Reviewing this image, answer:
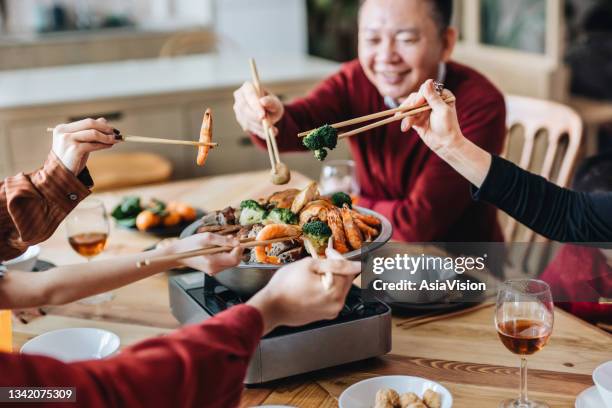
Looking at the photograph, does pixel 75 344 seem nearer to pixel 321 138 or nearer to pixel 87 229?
pixel 87 229

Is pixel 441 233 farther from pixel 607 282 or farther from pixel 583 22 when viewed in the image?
pixel 583 22

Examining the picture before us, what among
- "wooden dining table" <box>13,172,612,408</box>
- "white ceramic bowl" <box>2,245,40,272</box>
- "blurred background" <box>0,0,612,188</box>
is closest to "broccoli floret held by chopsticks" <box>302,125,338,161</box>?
"wooden dining table" <box>13,172,612,408</box>

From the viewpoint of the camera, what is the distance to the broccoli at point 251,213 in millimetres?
1484

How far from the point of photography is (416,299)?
154 centimetres

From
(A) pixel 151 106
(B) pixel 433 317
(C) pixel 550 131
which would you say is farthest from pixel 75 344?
(A) pixel 151 106

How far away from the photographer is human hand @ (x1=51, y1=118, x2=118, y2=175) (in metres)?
1.44

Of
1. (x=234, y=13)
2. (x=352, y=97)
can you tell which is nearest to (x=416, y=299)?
(x=352, y=97)

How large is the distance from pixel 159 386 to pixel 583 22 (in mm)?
3732

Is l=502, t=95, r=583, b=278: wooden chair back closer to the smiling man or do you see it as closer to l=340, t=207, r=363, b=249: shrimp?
the smiling man

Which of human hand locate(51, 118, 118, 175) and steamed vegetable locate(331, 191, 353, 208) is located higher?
human hand locate(51, 118, 118, 175)

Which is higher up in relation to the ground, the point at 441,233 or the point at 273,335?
the point at 273,335

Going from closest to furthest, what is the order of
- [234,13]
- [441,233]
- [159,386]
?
1. [159,386]
2. [441,233]
3. [234,13]

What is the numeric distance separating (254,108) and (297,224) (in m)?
0.54

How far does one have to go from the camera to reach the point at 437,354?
1.39 metres
